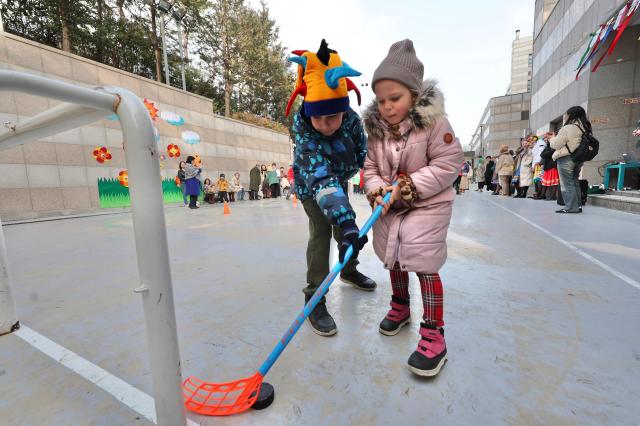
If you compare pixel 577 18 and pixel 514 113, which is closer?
pixel 577 18

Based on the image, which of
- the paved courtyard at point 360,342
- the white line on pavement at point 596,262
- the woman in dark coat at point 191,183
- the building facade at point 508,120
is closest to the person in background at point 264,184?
the woman in dark coat at point 191,183

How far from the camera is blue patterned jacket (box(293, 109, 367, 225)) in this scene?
1457 millimetres

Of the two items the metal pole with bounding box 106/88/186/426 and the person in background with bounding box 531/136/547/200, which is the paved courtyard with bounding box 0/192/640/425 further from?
the person in background with bounding box 531/136/547/200

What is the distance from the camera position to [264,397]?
44.8 inches

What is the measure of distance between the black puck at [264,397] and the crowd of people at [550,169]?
626 cm

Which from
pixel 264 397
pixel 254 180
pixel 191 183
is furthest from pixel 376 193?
pixel 254 180

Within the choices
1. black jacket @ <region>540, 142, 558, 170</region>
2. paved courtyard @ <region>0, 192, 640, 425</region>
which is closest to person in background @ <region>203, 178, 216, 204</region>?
paved courtyard @ <region>0, 192, 640, 425</region>

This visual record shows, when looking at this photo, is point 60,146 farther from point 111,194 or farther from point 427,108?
point 427,108

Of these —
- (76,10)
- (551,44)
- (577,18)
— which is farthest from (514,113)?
(76,10)

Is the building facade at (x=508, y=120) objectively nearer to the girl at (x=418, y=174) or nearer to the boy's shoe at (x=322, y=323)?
the girl at (x=418, y=174)

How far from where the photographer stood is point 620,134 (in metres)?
8.62

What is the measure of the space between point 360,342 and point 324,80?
1.24 metres

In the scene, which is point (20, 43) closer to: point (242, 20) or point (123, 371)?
point (123, 371)

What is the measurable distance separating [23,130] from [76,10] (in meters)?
20.5
